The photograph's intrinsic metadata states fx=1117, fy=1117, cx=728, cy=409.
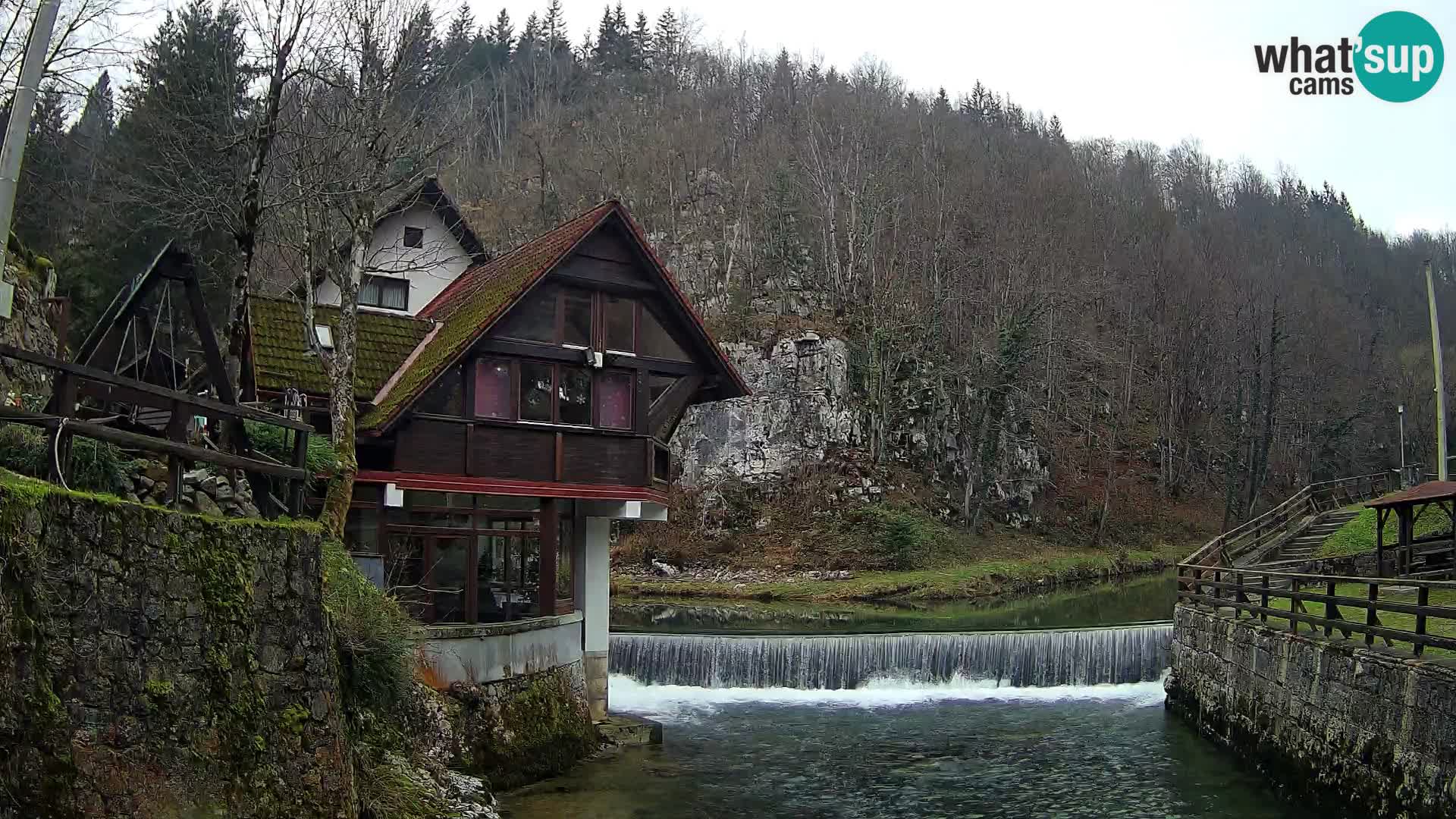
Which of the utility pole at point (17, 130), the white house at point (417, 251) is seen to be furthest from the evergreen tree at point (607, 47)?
Answer: the utility pole at point (17, 130)

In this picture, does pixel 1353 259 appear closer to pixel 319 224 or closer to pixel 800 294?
pixel 800 294

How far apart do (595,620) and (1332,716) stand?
11776 mm

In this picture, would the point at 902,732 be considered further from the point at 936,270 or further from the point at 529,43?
the point at 529,43

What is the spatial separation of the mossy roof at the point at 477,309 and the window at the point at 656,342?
199 centimetres

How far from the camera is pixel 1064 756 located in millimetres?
18891

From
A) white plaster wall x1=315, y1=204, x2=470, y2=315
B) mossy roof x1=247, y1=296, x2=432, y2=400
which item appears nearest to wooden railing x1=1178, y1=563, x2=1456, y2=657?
mossy roof x1=247, y1=296, x2=432, y2=400

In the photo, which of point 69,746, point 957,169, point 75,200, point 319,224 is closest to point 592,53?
point 957,169

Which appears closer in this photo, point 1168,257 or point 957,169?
point 957,169

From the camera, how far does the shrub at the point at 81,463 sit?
33.5ft

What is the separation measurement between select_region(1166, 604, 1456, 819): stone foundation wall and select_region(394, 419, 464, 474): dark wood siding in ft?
43.7

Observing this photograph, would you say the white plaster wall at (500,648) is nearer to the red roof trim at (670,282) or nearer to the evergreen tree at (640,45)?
the red roof trim at (670,282)

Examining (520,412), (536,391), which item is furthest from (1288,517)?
(520,412)

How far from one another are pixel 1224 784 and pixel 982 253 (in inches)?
1702

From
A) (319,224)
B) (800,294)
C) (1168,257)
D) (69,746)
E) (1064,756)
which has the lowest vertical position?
(1064,756)
